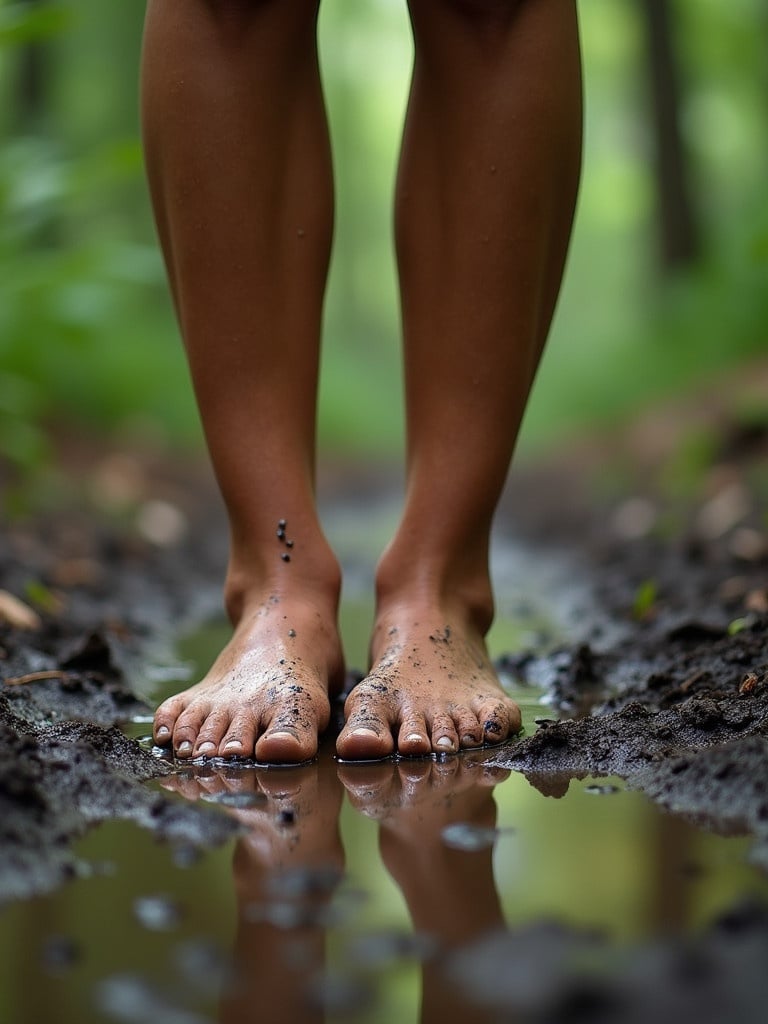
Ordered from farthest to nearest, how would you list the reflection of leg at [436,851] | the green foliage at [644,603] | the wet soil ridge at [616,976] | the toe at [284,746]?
the green foliage at [644,603]
the toe at [284,746]
the reflection of leg at [436,851]
the wet soil ridge at [616,976]

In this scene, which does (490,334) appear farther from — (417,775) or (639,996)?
(639,996)

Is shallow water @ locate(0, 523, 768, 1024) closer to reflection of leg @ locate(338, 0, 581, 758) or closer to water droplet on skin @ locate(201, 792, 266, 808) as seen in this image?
water droplet on skin @ locate(201, 792, 266, 808)

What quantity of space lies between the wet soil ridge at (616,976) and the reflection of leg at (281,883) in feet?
0.37

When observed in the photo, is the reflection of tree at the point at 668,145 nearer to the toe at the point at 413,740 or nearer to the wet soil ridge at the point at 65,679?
the wet soil ridge at the point at 65,679

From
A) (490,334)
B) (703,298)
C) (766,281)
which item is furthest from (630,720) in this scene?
(703,298)

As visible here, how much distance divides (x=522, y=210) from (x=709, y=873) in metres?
0.94

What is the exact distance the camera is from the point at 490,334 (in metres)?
1.59

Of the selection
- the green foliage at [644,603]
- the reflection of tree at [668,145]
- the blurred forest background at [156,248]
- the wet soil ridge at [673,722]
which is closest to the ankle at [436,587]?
the wet soil ridge at [673,722]

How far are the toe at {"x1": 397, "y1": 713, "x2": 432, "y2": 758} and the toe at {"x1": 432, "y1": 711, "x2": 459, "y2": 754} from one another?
1cm

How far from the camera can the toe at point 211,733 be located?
4.49ft

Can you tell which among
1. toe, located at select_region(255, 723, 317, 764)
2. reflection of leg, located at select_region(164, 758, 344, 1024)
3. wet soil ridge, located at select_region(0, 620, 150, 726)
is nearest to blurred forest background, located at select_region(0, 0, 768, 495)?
wet soil ridge, located at select_region(0, 620, 150, 726)

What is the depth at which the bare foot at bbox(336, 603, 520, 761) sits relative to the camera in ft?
4.48

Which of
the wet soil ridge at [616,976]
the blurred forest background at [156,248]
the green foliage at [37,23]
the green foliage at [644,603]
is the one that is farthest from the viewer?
the blurred forest background at [156,248]

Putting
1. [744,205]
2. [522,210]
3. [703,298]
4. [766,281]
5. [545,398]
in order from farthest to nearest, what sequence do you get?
1. [545,398]
2. [744,205]
3. [703,298]
4. [766,281]
5. [522,210]
